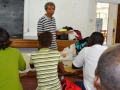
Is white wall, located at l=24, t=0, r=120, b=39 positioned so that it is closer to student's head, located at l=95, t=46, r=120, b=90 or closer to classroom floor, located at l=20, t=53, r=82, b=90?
Result: classroom floor, located at l=20, t=53, r=82, b=90

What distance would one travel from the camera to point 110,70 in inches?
25.0

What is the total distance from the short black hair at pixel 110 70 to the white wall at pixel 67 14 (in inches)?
184

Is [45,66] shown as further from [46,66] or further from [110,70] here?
[110,70]

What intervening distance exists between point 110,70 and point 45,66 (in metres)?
1.18

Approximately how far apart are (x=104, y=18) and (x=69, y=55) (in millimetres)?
10955

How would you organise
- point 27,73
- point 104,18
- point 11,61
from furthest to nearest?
point 104,18 < point 27,73 < point 11,61

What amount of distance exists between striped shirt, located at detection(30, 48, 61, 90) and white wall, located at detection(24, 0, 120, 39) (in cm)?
354

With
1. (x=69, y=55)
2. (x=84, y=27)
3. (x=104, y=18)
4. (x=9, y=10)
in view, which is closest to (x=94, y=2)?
(x=84, y=27)

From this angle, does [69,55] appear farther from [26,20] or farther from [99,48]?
[26,20]

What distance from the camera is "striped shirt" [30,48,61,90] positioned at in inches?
69.2

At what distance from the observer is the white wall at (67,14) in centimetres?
535

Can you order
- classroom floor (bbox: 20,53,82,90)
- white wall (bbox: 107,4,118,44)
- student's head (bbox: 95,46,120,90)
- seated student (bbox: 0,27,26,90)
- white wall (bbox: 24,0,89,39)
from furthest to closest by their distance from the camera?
white wall (bbox: 107,4,118,44) → white wall (bbox: 24,0,89,39) → classroom floor (bbox: 20,53,82,90) → seated student (bbox: 0,27,26,90) → student's head (bbox: 95,46,120,90)

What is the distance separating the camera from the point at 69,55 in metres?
2.73

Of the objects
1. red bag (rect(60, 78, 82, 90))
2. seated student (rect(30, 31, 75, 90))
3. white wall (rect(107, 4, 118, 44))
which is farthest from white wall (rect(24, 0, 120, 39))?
seated student (rect(30, 31, 75, 90))
